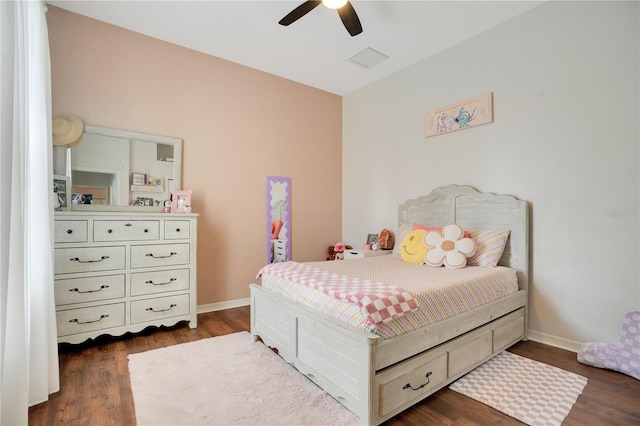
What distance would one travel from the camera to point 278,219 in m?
4.08

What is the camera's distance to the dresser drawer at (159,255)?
9.01 feet

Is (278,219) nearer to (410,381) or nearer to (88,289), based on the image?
(88,289)

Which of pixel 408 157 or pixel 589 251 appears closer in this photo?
pixel 589 251

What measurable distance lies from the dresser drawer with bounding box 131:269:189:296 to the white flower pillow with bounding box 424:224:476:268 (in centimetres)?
224

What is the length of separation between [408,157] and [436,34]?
4.20 feet

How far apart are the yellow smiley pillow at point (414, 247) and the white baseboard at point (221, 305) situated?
1.98 meters

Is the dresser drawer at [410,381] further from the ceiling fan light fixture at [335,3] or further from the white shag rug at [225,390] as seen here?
the ceiling fan light fixture at [335,3]

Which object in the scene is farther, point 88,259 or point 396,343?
point 88,259

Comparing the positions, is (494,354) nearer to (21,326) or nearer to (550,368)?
(550,368)

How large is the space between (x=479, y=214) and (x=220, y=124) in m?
2.93

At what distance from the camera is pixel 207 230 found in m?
3.54

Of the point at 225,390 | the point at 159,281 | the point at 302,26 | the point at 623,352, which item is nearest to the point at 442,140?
the point at 302,26

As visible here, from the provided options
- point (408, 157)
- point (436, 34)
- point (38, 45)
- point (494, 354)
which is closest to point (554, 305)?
point (494, 354)

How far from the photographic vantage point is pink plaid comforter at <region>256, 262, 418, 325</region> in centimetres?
161
